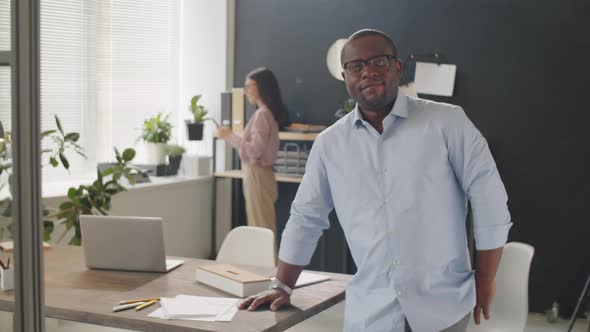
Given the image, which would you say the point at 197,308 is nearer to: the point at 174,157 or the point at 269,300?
the point at 269,300

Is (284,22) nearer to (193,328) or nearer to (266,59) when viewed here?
(266,59)

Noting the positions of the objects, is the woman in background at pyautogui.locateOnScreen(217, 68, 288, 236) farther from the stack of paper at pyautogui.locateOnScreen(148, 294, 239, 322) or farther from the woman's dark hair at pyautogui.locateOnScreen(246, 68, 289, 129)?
the stack of paper at pyautogui.locateOnScreen(148, 294, 239, 322)

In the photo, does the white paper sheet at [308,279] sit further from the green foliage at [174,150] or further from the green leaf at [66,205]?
the green foliage at [174,150]

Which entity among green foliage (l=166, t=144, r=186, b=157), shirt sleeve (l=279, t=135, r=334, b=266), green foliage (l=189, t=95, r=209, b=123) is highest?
green foliage (l=189, t=95, r=209, b=123)

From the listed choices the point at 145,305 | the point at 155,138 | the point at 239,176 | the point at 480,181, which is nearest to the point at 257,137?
the point at 239,176

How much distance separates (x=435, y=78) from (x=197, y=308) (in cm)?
362

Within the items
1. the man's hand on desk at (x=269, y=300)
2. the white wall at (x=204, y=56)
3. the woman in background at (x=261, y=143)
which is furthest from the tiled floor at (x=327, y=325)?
the white wall at (x=204, y=56)

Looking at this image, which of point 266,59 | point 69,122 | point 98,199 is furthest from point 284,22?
point 98,199

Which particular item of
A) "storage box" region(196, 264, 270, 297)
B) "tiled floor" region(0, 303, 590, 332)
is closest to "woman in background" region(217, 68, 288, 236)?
"tiled floor" region(0, 303, 590, 332)

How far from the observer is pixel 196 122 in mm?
6109

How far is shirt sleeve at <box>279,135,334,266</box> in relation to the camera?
2.33m

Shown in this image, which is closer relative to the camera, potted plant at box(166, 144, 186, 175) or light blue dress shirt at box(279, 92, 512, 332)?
light blue dress shirt at box(279, 92, 512, 332)

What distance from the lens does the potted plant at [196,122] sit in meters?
6.05

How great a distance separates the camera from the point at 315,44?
19.7 ft
